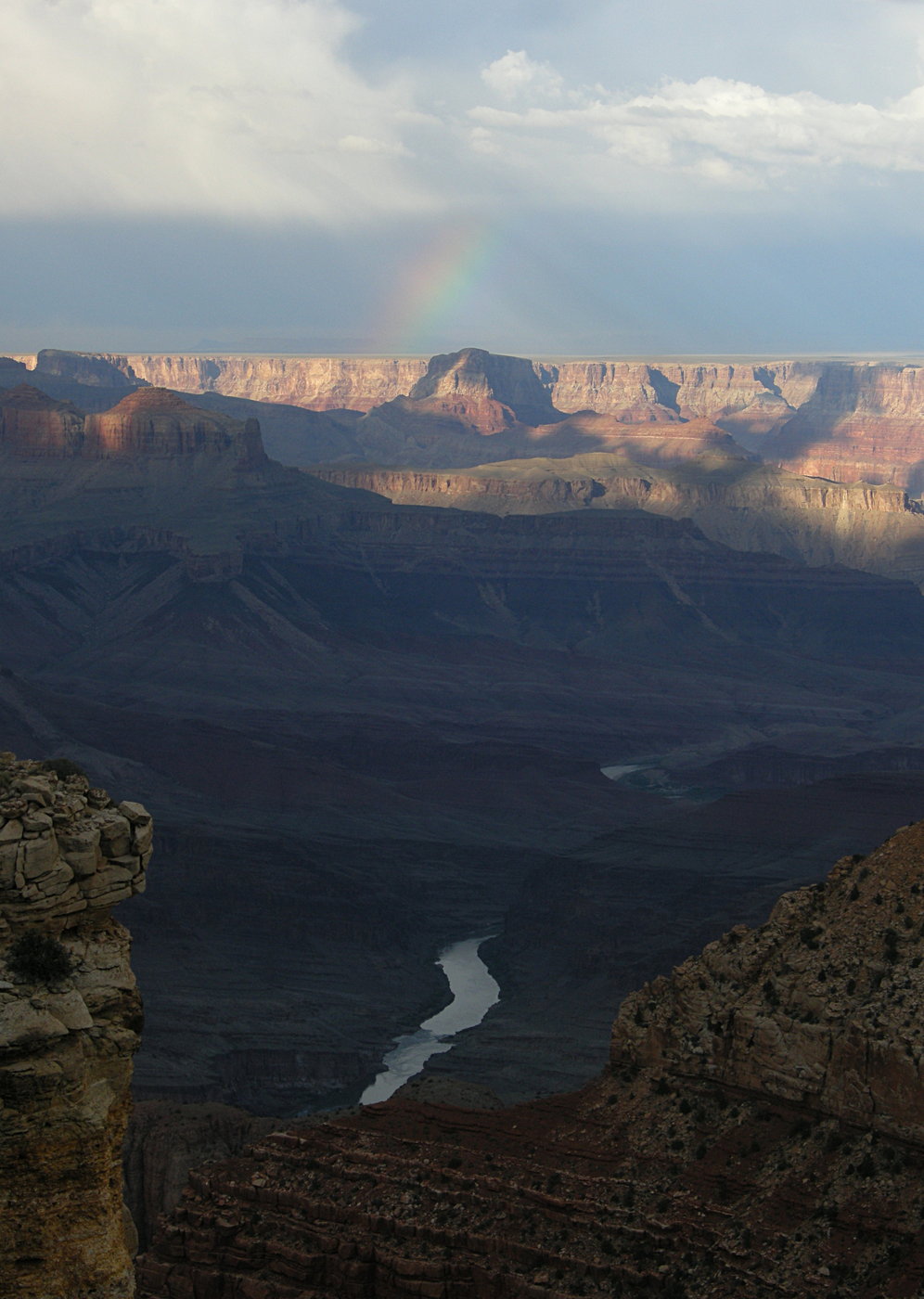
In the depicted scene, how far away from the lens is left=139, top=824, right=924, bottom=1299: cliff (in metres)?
27.5

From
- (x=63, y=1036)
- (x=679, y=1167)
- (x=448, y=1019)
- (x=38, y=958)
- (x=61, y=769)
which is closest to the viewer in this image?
(x=63, y=1036)

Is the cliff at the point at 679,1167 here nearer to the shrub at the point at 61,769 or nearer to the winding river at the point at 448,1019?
A: the shrub at the point at 61,769

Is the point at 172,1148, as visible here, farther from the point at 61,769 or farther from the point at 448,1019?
the point at 448,1019

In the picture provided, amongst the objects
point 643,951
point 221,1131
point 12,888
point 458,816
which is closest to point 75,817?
point 12,888

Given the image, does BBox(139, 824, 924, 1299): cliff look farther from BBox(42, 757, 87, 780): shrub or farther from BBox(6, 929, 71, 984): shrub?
BBox(6, 929, 71, 984): shrub

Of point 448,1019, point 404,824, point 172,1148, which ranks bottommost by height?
point 448,1019

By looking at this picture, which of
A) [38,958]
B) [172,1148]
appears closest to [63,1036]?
[38,958]

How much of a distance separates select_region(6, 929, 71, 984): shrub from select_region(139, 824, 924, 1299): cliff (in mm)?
15048

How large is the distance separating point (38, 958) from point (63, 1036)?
659 mm

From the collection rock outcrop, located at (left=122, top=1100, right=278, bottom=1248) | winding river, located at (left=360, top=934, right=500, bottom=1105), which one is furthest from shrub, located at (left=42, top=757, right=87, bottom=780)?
winding river, located at (left=360, top=934, right=500, bottom=1105)

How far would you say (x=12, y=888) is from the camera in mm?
14836

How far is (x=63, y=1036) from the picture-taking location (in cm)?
1477

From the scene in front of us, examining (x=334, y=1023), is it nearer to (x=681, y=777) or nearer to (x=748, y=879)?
(x=748, y=879)

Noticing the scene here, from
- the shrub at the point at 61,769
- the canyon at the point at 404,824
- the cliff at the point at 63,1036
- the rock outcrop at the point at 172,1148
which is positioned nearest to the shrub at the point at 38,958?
the cliff at the point at 63,1036
